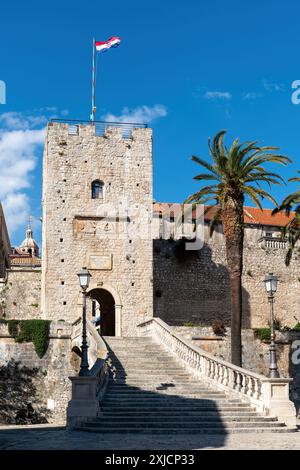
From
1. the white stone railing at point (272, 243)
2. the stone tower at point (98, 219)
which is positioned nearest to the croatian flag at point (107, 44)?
the stone tower at point (98, 219)

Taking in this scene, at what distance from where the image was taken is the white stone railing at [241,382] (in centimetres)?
1823

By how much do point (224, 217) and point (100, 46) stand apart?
12988 millimetres

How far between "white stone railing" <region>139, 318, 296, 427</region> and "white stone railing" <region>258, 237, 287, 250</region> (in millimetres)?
20029

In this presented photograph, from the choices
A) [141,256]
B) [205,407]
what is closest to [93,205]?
[141,256]

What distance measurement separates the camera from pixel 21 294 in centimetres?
4062

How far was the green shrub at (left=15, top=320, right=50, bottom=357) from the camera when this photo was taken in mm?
31109

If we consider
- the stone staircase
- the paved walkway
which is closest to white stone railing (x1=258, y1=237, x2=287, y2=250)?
the stone staircase

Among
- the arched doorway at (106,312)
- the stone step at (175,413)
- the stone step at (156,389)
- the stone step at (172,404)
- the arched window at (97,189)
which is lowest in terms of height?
the stone step at (175,413)

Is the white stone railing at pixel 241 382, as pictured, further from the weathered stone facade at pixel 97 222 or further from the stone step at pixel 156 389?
the weathered stone facade at pixel 97 222

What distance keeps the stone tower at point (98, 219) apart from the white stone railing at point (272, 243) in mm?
12762

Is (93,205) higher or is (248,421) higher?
(93,205)

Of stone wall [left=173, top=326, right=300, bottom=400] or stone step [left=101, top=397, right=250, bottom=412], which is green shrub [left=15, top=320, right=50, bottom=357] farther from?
stone step [left=101, top=397, right=250, bottom=412]

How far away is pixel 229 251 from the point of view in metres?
27.4

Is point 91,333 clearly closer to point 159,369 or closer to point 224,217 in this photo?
point 159,369
